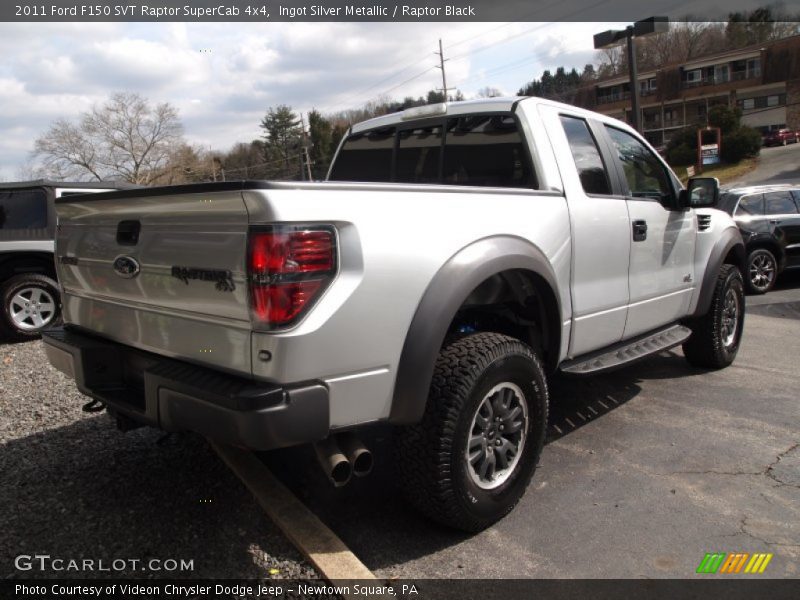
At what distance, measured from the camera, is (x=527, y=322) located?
3348mm

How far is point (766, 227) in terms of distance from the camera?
9.98 meters

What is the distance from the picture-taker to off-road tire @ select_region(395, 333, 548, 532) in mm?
2547

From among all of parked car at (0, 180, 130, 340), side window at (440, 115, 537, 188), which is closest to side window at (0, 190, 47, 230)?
parked car at (0, 180, 130, 340)

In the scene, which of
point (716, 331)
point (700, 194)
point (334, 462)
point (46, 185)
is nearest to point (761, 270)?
point (716, 331)

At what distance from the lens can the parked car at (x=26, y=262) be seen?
714 cm

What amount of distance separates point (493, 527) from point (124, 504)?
71.6 inches

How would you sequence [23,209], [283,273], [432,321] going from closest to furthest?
1. [283,273]
2. [432,321]
3. [23,209]

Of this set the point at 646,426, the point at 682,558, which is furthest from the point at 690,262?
the point at 682,558

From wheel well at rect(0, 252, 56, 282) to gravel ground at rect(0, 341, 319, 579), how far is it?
3618 mm

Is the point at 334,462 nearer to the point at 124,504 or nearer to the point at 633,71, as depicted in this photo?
the point at 124,504

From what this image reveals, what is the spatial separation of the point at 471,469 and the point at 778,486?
1.76 metres

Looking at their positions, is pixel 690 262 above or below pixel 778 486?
above

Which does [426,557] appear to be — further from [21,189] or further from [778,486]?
[21,189]

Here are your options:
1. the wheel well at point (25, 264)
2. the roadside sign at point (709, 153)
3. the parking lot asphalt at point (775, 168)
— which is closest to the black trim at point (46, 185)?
the wheel well at point (25, 264)
